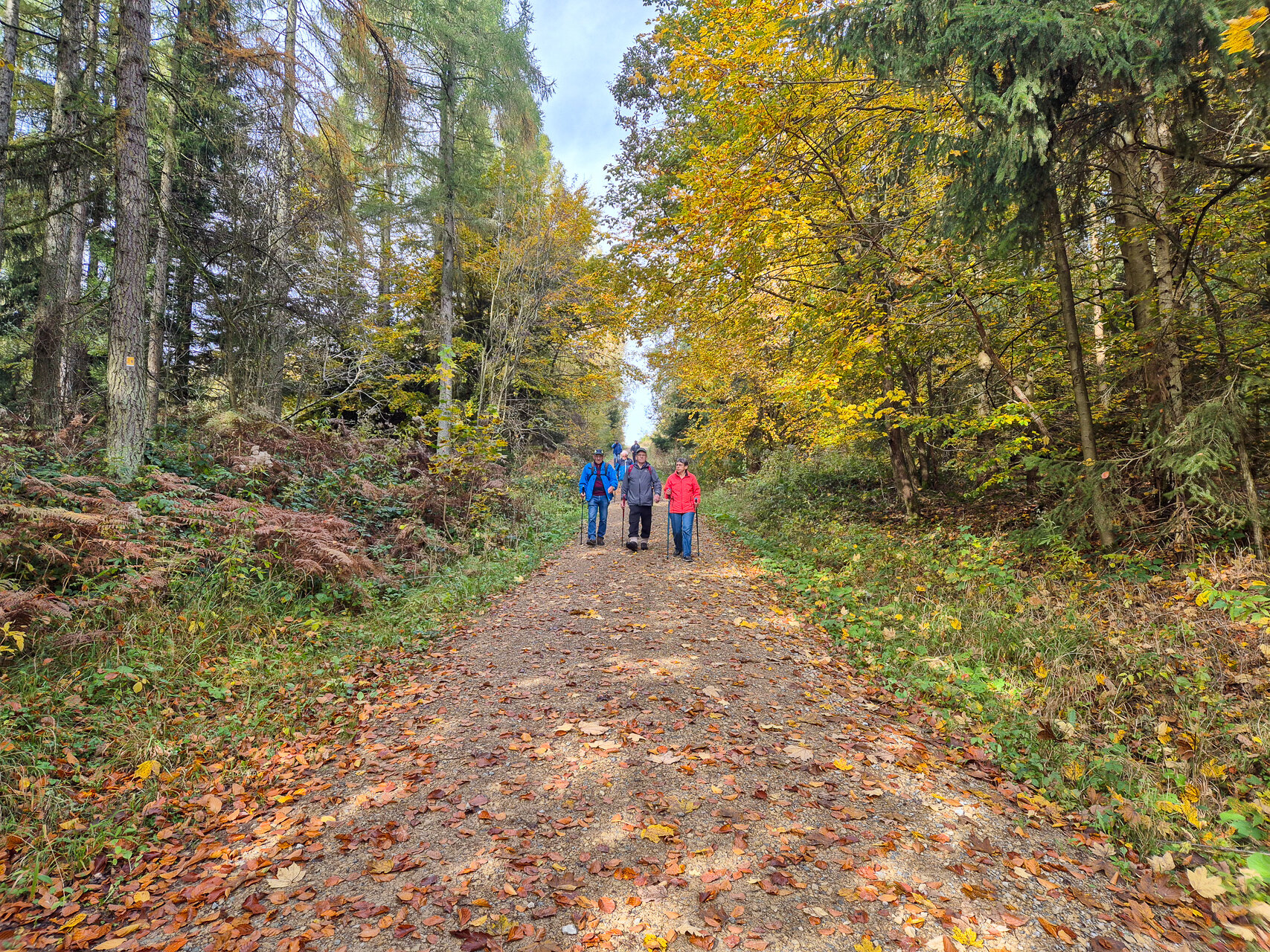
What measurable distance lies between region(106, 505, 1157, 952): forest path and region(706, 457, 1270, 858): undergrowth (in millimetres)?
484

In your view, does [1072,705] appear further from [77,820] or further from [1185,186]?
[77,820]

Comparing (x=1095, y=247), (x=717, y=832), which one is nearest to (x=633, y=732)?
(x=717, y=832)

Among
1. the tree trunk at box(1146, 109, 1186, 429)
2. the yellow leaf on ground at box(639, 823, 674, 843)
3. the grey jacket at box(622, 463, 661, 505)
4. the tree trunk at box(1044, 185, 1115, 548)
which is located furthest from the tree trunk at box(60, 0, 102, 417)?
the tree trunk at box(1146, 109, 1186, 429)

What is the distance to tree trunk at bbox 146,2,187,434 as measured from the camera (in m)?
9.27

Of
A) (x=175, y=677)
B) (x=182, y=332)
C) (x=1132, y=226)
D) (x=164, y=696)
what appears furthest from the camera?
(x=182, y=332)

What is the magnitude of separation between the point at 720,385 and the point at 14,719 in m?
15.8

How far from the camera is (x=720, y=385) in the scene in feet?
56.9

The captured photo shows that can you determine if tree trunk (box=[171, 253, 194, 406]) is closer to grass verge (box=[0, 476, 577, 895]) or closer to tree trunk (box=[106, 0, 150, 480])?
tree trunk (box=[106, 0, 150, 480])

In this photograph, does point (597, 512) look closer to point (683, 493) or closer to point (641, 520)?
point (641, 520)

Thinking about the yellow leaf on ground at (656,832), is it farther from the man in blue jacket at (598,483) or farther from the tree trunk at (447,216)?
the tree trunk at (447,216)

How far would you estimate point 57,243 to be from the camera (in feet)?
32.4

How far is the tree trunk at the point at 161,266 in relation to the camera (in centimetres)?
927

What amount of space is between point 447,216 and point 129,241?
7965mm

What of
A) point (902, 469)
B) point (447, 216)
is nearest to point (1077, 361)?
point (902, 469)
